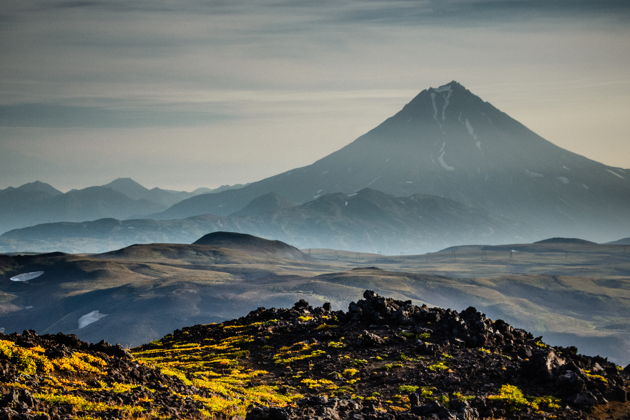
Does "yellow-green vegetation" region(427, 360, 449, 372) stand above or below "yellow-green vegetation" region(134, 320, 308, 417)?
above

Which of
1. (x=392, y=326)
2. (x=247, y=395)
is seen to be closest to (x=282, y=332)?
(x=392, y=326)

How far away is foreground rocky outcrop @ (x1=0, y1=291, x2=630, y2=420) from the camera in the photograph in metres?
31.6

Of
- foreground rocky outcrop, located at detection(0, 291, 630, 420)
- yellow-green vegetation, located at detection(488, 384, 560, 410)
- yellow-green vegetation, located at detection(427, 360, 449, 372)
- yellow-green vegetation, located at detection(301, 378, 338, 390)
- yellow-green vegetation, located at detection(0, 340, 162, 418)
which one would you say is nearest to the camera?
yellow-green vegetation, located at detection(0, 340, 162, 418)

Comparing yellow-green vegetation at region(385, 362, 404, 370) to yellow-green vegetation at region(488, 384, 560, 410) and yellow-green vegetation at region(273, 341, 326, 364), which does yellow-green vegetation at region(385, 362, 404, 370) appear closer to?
yellow-green vegetation at region(273, 341, 326, 364)

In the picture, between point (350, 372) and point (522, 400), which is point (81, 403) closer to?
point (350, 372)

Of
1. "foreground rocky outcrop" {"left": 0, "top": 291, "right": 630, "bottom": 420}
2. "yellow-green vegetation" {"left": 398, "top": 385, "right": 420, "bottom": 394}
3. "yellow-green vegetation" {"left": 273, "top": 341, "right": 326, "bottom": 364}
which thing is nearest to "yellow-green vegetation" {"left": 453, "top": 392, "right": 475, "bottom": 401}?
"foreground rocky outcrop" {"left": 0, "top": 291, "right": 630, "bottom": 420}

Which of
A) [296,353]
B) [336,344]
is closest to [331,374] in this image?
[296,353]

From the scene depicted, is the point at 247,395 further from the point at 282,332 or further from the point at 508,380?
the point at 282,332

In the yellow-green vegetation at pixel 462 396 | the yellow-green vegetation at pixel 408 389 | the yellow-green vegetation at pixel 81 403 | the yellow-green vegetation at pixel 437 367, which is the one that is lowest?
the yellow-green vegetation at pixel 408 389

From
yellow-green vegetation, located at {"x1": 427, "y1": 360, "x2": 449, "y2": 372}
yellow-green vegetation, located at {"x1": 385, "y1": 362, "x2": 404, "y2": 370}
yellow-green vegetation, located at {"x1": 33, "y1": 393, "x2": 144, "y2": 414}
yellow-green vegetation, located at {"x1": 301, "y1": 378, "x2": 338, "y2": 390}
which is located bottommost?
yellow-green vegetation, located at {"x1": 301, "y1": 378, "x2": 338, "y2": 390}

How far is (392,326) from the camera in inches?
2218

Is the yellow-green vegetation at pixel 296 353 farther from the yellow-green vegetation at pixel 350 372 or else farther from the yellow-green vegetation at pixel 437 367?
the yellow-green vegetation at pixel 437 367

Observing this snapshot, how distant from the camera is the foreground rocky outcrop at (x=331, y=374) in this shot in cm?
3156

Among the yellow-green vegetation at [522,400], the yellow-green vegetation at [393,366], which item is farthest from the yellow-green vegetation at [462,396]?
the yellow-green vegetation at [393,366]
